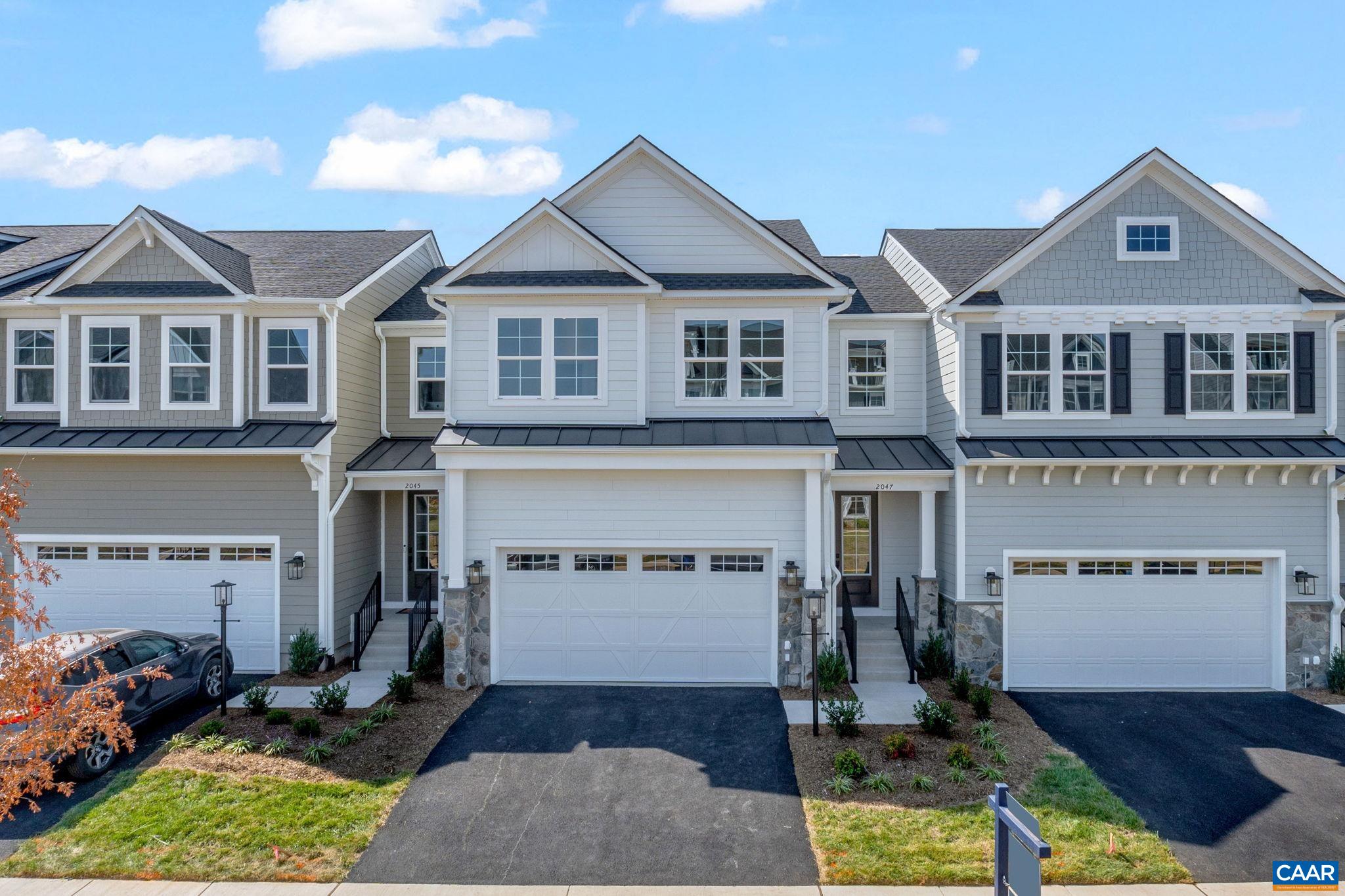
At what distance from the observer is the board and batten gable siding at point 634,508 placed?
12.1 m

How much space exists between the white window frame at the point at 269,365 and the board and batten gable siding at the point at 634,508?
11.5 feet

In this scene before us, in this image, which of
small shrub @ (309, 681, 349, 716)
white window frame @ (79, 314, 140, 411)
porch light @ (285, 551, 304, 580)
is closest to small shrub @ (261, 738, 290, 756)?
small shrub @ (309, 681, 349, 716)

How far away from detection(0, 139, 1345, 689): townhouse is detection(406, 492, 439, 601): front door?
1.62m

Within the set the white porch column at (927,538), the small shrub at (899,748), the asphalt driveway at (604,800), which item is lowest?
the asphalt driveway at (604,800)

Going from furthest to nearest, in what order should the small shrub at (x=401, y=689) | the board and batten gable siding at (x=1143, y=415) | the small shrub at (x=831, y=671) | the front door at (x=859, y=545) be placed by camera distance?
the front door at (x=859, y=545)
the board and batten gable siding at (x=1143, y=415)
the small shrub at (x=831, y=671)
the small shrub at (x=401, y=689)

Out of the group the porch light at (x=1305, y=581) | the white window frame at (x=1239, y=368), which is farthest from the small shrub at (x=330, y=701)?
the porch light at (x=1305, y=581)

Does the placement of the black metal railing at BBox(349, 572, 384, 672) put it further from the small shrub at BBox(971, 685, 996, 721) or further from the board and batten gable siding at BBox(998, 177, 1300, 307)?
the board and batten gable siding at BBox(998, 177, 1300, 307)

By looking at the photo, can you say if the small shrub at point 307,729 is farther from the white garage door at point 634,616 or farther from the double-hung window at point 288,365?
the double-hung window at point 288,365

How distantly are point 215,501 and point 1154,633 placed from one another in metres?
15.7

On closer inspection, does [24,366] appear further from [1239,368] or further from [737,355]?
[1239,368]

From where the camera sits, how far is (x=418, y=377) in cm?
1491

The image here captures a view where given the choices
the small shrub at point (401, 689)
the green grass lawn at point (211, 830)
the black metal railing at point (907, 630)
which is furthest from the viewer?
the black metal railing at point (907, 630)

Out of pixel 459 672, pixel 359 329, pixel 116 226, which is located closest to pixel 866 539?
pixel 459 672

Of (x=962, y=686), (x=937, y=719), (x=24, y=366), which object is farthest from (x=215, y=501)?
(x=962, y=686)
